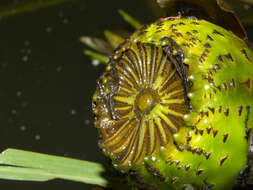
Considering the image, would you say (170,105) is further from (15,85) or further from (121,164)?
(15,85)

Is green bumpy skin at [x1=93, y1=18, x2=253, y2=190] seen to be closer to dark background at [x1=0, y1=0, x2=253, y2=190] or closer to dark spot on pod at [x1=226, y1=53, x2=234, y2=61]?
dark spot on pod at [x1=226, y1=53, x2=234, y2=61]

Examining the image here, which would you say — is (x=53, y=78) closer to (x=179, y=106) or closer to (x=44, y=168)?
(x=44, y=168)

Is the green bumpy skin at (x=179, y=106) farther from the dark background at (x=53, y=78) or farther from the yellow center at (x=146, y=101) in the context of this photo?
the dark background at (x=53, y=78)

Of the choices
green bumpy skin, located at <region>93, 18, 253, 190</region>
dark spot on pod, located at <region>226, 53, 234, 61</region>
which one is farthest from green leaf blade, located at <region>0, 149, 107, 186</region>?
dark spot on pod, located at <region>226, 53, 234, 61</region>

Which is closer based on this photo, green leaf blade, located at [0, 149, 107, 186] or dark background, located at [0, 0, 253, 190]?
green leaf blade, located at [0, 149, 107, 186]

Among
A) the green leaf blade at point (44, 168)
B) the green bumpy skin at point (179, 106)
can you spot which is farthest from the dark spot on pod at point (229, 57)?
the green leaf blade at point (44, 168)

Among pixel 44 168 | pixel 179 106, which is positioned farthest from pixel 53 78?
pixel 179 106
